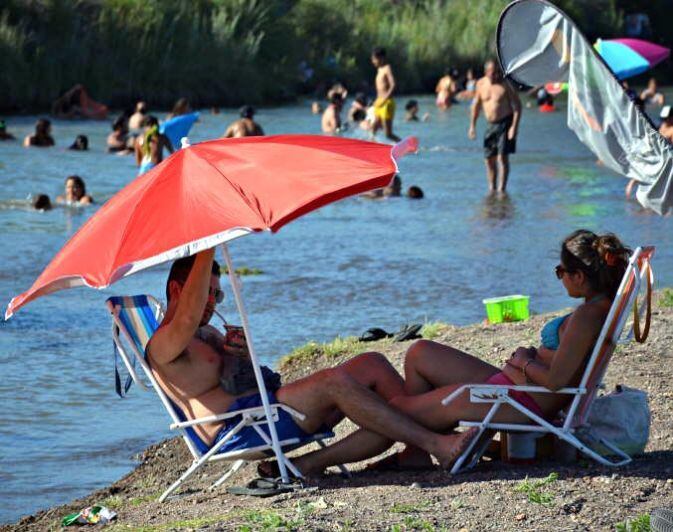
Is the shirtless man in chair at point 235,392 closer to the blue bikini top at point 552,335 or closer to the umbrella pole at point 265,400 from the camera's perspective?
the umbrella pole at point 265,400

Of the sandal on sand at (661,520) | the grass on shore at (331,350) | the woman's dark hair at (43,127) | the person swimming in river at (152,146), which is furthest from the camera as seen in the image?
the woman's dark hair at (43,127)

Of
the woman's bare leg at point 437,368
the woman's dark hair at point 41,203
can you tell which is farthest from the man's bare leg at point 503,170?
the woman's bare leg at point 437,368

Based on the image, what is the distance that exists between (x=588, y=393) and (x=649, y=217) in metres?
10.9

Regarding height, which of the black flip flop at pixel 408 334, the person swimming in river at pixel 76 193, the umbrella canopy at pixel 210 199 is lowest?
the person swimming in river at pixel 76 193

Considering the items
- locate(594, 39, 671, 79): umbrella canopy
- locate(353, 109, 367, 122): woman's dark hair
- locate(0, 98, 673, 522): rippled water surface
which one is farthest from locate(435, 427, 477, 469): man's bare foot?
locate(353, 109, 367, 122): woman's dark hair

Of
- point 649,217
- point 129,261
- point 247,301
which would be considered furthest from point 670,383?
point 649,217

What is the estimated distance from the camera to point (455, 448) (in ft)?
18.6

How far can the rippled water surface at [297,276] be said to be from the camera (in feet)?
25.0

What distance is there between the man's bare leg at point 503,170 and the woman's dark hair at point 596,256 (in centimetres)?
1233

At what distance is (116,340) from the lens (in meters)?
5.76

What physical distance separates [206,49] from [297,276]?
29.3m

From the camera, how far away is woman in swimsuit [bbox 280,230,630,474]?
5555mm

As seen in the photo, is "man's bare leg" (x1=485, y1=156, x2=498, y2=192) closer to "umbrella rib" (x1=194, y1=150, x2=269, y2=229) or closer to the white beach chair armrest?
the white beach chair armrest

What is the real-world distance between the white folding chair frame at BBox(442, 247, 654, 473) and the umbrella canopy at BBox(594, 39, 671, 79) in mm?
17905
